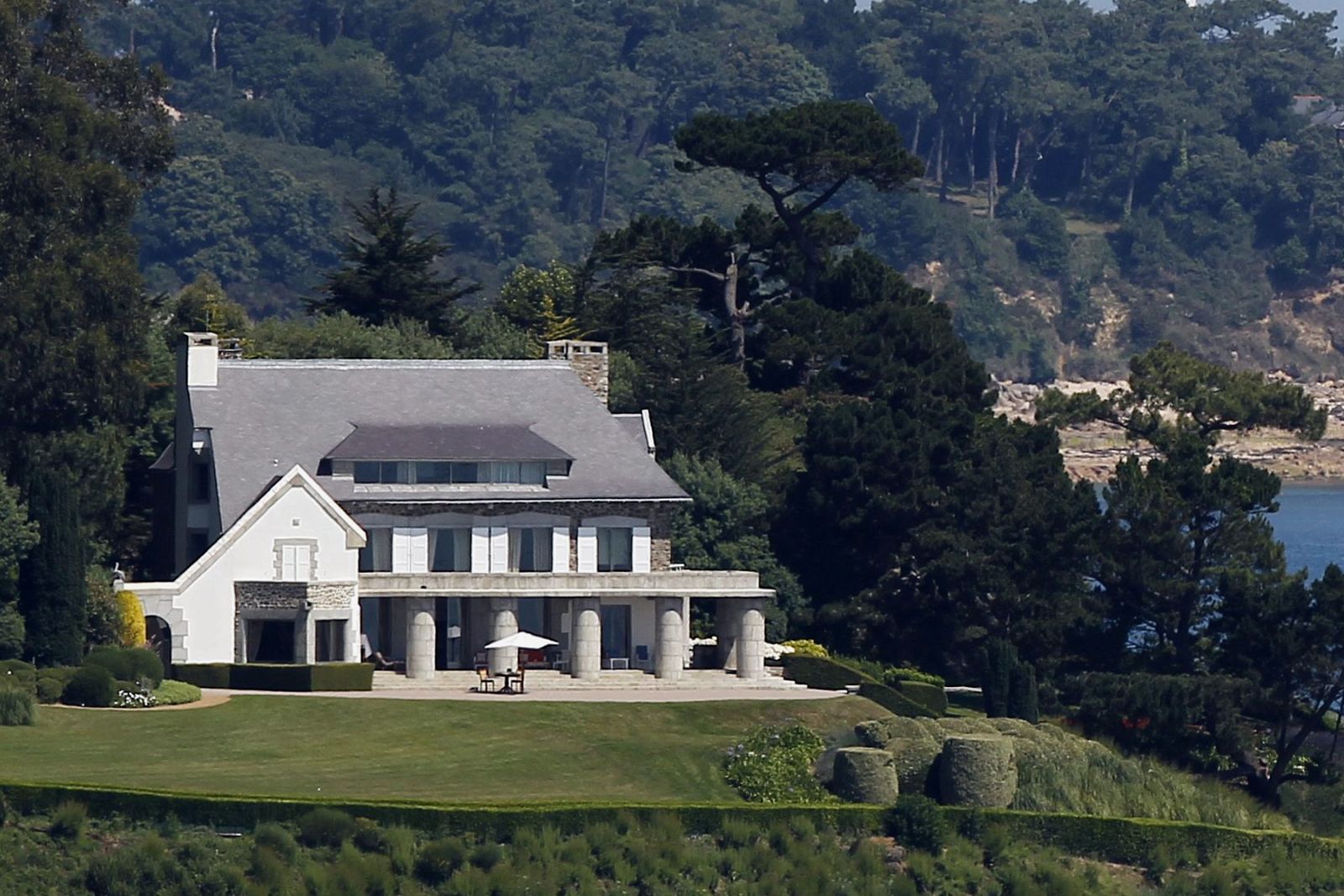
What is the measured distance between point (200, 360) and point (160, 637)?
31.4 ft

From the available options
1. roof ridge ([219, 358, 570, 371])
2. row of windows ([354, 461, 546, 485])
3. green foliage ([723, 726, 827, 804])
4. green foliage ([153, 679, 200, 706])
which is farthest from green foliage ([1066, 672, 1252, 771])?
green foliage ([153, 679, 200, 706])

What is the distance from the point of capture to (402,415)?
9031 cm

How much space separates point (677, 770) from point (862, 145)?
51.2m

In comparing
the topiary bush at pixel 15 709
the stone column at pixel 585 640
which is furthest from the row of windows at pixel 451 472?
the topiary bush at pixel 15 709

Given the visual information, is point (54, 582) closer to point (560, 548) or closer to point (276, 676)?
point (276, 676)

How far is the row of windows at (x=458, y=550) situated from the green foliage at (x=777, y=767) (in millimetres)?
12656

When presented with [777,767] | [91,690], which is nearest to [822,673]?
[777,767]

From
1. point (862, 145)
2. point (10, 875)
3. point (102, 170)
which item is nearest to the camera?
point (10, 875)

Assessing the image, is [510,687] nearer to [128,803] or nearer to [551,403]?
[551,403]

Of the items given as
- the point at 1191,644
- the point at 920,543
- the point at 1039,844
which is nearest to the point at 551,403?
the point at 920,543

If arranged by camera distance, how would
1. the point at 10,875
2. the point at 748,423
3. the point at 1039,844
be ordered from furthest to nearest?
1. the point at 748,423
2. the point at 1039,844
3. the point at 10,875

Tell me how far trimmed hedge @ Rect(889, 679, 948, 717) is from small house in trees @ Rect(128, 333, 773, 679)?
3919mm

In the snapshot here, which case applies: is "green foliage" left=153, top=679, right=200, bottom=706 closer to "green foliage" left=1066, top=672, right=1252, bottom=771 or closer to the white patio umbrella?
the white patio umbrella

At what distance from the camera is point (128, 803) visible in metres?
65.7
